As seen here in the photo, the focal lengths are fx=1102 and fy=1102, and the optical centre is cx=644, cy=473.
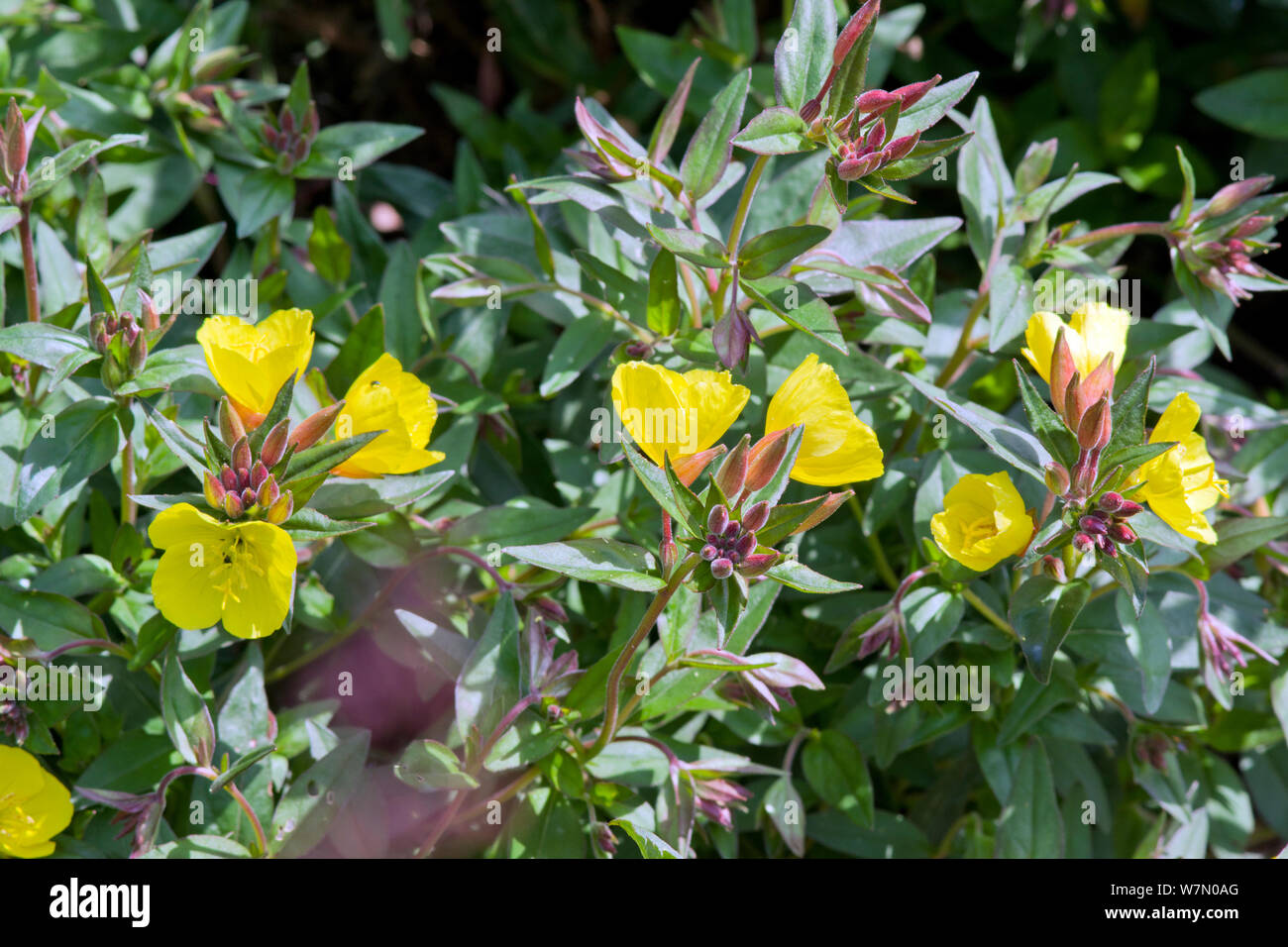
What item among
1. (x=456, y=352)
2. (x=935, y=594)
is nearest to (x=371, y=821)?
(x=456, y=352)

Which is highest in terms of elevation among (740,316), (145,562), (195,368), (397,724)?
(740,316)

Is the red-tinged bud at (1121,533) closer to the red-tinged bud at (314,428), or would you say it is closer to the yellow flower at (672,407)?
the yellow flower at (672,407)

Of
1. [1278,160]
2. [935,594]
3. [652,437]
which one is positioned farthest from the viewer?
[1278,160]

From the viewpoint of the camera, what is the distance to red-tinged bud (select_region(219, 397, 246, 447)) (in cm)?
149

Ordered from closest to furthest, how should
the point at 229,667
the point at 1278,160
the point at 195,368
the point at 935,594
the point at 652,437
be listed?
the point at 652,437
the point at 195,368
the point at 935,594
the point at 229,667
the point at 1278,160

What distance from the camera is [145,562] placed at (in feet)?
6.48

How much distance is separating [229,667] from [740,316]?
1.26 m

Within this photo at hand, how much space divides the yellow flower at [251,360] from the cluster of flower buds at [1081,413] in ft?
3.63

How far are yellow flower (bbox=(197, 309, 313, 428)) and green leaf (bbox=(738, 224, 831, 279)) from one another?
2.29 ft

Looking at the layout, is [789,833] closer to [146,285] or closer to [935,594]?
[935,594]

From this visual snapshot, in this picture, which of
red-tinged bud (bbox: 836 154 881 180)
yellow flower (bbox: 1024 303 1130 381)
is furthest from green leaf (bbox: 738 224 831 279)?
yellow flower (bbox: 1024 303 1130 381)

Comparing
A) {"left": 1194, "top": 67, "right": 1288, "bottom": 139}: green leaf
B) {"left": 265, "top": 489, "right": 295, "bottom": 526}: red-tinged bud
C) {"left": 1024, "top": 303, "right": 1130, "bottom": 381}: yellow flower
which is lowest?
{"left": 265, "top": 489, "right": 295, "bottom": 526}: red-tinged bud

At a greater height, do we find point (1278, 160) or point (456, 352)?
point (1278, 160)

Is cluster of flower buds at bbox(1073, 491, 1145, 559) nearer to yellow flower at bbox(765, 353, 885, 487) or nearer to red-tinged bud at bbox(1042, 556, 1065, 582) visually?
red-tinged bud at bbox(1042, 556, 1065, 582)
